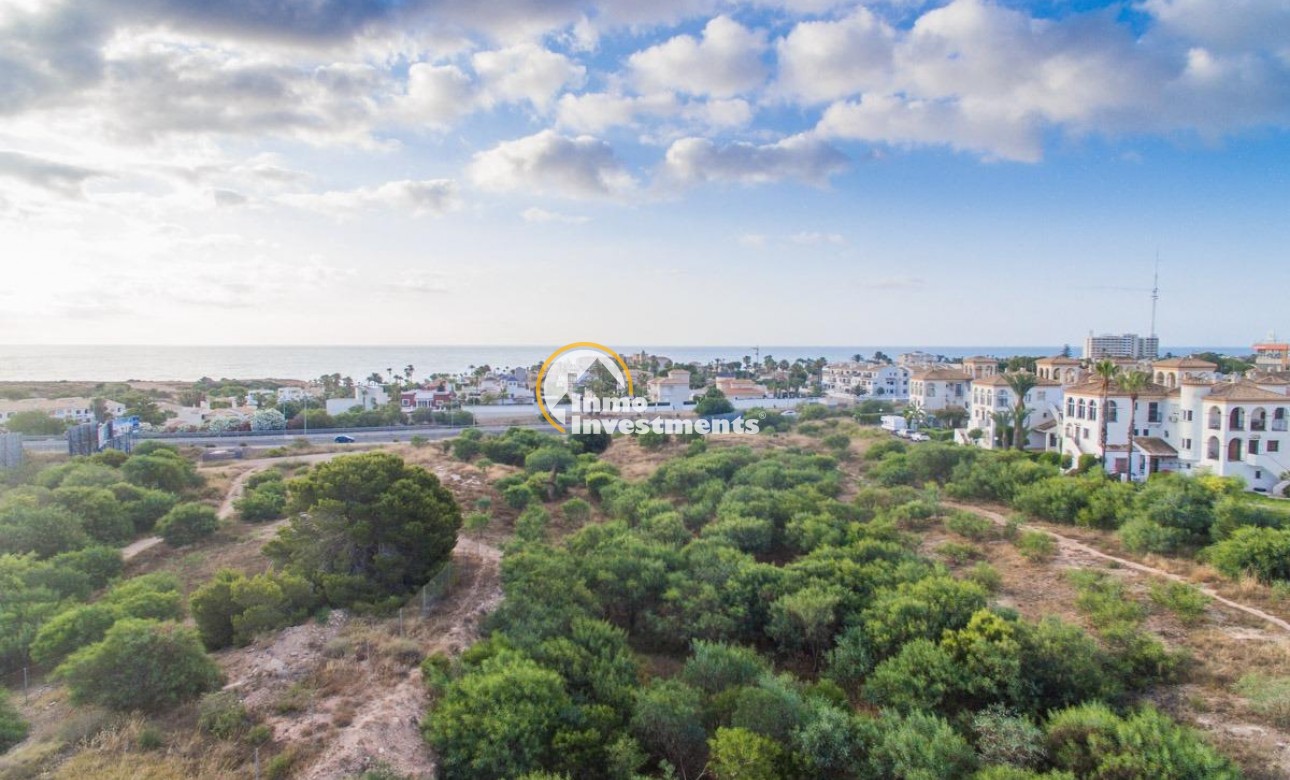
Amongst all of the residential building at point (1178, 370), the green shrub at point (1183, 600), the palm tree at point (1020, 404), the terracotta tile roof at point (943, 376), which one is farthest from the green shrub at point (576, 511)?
the terracotta tile roof at point (943, 376)

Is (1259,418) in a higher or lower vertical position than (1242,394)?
lower

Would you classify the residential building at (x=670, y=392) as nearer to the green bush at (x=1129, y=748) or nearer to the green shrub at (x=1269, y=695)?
the green shrub at (x=1269, y=695)

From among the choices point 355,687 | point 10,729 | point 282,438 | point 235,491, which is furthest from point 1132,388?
point 282,438

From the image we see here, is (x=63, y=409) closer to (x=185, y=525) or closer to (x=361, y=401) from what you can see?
(x=361, y=401)

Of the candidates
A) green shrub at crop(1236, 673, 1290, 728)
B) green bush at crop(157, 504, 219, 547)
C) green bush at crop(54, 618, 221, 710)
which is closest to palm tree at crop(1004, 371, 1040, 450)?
green shrub at crop(1236, 673, 1290, 728)

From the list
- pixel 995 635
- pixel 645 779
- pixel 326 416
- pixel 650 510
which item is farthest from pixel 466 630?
pixel 326 416

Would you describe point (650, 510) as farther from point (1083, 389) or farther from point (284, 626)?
point (1083, 389)

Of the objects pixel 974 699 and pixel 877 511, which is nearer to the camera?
pixel 974 699
